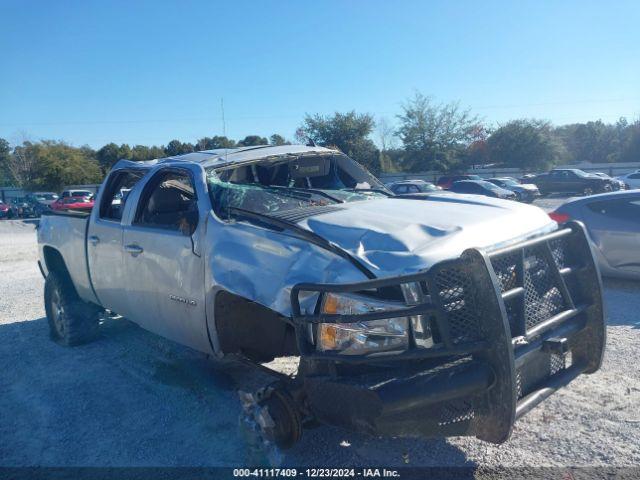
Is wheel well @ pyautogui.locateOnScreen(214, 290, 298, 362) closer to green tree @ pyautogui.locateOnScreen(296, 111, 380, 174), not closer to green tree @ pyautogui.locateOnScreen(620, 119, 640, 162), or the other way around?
green tree @ pyautogui.locateOnScreen(296, 111, 380, 174)

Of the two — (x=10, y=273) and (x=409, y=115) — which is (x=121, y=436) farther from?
(x=409, y=115)

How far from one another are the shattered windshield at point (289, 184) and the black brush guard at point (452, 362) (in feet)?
4.48

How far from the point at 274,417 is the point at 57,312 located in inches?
156

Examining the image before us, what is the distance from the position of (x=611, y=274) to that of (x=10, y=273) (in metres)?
10.7

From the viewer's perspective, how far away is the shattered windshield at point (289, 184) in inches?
158

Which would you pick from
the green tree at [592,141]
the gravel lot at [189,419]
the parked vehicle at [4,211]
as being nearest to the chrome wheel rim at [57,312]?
the gravel lot at [189,419]

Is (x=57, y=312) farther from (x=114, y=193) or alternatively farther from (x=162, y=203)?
(x=162, y=203)

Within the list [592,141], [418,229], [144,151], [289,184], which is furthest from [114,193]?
[592,141]

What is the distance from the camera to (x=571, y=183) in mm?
33906

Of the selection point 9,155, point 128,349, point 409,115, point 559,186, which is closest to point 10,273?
point 128,349

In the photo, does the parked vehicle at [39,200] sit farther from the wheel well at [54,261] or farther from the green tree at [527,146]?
the green tree at [527,146]

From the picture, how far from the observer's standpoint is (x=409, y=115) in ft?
159

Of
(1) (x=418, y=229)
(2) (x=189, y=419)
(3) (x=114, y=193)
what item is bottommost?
(2) (x=189, y=419)

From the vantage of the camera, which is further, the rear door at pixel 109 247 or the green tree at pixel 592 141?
the green tree at pixel 592 141
